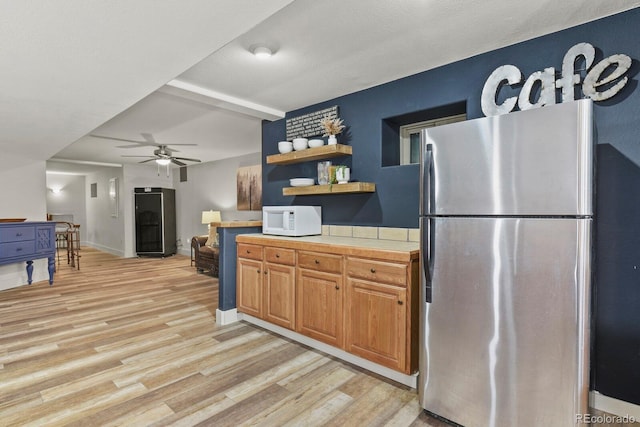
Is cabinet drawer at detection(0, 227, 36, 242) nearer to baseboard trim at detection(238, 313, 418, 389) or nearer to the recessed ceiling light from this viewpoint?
baseboard trim at detection(238, 313, 418, 389)

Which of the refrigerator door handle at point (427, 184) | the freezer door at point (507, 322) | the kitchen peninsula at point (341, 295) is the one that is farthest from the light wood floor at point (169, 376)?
the refrigerator door handle at point (427, 184)

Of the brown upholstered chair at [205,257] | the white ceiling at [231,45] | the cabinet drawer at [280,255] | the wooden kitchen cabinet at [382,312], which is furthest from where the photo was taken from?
the brown upholstered chair at [205,257]

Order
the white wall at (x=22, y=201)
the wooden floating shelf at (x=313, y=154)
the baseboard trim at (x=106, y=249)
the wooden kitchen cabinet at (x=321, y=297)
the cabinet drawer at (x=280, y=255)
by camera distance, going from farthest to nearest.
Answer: the baseboard trim at (x=106, y=249)
the white wall at (x=22, y=201)
the wooden floating shelf at (x=313, y=154)
the cabinet drawer at (x=280, y=255)
the wooden kitchen cabinet at (x=321, y=297)

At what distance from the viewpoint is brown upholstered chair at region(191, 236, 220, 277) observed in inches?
220

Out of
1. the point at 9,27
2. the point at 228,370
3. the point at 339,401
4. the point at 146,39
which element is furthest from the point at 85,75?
the point at 339,401

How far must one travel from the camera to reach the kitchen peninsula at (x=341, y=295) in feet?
7.06

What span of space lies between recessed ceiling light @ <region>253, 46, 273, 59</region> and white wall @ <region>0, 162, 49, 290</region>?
4.93 metres

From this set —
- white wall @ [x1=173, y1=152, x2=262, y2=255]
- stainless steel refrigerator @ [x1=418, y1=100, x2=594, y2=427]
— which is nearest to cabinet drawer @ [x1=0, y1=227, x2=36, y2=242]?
white wall @ [x1=173, y1=152, x2=262, y2=255]

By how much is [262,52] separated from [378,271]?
5.60 ft

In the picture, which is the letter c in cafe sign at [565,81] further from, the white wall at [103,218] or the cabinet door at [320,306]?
the white wall at [103,218]

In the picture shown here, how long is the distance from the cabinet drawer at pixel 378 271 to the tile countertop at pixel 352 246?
0.05 m

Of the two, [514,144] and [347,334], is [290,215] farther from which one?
[514,144]

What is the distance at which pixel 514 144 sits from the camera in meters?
1.62

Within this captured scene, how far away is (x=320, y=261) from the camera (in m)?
2.62
